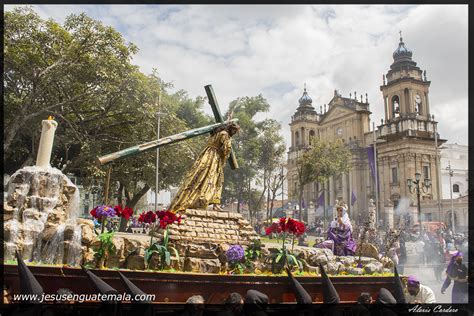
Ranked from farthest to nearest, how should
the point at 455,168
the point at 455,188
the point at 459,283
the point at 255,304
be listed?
the point at 455,168 → the point at 455,188 → the point at 459,283 → the point at 255,304

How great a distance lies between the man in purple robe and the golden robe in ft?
10.2

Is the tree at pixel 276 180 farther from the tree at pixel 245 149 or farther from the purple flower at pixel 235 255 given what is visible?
the purple flower at pixel 235 255

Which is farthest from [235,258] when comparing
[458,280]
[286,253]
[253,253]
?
[458,280]

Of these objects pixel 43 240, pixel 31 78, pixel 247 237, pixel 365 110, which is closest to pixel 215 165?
pixel 247 237

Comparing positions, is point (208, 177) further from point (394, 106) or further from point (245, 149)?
point (394, 106)

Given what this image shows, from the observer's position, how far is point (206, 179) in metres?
10.7

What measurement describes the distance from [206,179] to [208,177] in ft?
0.25

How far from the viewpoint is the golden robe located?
34.3 feet

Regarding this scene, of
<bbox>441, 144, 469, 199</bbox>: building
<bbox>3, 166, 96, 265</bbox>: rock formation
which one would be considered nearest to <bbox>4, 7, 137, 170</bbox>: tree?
<bbox>3, 166, 96, 265</bbox>: rock formation

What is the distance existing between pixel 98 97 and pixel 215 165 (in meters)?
11.3

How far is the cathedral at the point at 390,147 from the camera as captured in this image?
47.2 meters

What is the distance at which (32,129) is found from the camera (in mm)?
19250

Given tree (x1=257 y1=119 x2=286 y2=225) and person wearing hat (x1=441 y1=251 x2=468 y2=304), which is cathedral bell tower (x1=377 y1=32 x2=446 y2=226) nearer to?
tree (x1=257 y1=119 x2=286 y2=225)

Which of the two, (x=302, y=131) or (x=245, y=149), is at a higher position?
(x=302, y=131)
